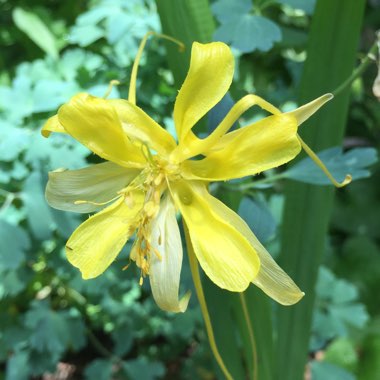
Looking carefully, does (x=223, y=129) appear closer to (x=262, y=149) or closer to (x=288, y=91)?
(x=262, y=149)

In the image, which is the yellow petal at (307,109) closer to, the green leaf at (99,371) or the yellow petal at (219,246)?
the yellow petal at (219,246)

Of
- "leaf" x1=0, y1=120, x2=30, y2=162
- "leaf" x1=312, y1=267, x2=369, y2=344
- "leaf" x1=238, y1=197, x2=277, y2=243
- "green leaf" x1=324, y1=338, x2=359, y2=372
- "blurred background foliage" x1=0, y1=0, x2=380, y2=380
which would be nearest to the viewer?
"leaf" x1=238, y1=197, x2=277, y2=243

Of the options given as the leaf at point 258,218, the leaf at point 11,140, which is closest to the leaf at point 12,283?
the leaf at point 11,140

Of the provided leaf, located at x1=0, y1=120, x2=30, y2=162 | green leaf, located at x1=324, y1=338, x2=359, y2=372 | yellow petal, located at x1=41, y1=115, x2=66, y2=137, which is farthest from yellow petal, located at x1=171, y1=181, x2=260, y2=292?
green leaf, located at x1=324, y1=338, x2=359, y2=372

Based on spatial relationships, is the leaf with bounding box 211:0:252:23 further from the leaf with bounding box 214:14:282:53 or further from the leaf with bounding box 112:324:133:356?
the leaf with bounding box 112:324:133:356

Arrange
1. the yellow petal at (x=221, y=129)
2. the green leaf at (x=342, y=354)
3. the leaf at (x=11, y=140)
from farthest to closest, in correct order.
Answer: the green leaf at (x=342, y=354) → the leaf at (x=11, y=140) → the yellow petal at (x=221, y=129)

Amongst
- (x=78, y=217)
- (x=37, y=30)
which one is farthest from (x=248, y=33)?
(x=37, y=30)

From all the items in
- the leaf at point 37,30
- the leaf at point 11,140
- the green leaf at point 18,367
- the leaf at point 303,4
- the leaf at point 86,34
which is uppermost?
the leaf at point 303,4
